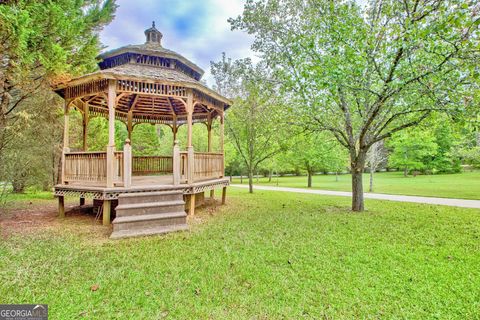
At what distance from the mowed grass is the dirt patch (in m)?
0.11

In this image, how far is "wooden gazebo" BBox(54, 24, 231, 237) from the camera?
595cm

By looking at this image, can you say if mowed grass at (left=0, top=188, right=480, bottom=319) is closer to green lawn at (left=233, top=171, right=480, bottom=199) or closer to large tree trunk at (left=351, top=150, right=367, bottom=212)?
large tree trunk at (left=351, top=150, right=367, bottom=212)

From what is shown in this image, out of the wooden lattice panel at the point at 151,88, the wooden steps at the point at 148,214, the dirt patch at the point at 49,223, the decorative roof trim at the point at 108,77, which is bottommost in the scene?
the dirt patch at the point at 49,223

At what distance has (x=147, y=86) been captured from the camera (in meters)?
6.84

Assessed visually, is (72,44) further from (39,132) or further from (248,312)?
(248,312)

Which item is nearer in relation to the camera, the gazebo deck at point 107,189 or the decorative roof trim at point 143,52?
the gazebo deck at point 107,189

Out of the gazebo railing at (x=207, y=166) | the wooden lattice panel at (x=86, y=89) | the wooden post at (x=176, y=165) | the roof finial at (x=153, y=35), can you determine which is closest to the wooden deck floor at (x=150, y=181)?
the wooden post at (x=176, y=165)

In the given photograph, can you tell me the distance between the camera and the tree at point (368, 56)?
486cm

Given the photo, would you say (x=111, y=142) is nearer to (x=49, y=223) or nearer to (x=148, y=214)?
(x=148, y=214)

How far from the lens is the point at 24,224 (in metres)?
6.52

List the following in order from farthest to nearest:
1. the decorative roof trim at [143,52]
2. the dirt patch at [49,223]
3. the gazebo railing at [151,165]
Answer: the gazebo railing at [151,165], the decorative roof trim at [143,52], the dirt patch at [49,223]

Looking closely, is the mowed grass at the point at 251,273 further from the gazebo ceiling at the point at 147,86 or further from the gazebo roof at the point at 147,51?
the gazebo roof at the point at 147,51

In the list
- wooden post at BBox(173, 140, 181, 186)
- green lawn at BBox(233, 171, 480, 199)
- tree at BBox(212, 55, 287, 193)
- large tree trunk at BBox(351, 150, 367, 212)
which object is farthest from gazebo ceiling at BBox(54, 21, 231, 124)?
green lawn at BBox(233, 171, 480, 199)

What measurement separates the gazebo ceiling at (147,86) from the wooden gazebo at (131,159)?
0.08 feet
